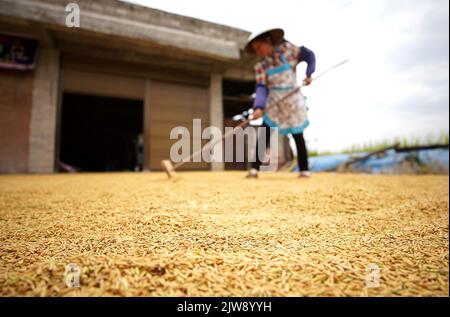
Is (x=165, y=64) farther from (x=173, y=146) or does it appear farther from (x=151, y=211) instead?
(x=151, y=211)

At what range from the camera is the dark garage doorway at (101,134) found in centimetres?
817

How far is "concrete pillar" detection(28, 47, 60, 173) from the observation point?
4.53 metres

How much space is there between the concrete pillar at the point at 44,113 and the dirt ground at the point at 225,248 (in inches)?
158

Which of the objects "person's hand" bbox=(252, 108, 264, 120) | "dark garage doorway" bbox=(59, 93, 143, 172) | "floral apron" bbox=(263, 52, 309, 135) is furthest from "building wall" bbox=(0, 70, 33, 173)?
"floral apron" bbox=(263, 52, 309, 135)

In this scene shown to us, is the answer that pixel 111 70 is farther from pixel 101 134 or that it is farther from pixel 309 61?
pixel 101 134

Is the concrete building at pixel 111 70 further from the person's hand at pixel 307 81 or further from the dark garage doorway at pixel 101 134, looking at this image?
the person's hand at pixel 307 81

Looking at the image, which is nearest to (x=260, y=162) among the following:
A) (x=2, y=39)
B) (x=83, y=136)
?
(x=2, y=39)

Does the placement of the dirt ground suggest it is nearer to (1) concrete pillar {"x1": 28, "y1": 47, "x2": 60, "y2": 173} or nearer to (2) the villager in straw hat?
(2) the villager in straw hat

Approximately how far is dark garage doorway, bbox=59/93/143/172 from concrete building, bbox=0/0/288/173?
99.5 inches

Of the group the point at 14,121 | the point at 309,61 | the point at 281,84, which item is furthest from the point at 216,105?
the point at 14,121

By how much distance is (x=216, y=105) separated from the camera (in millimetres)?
6320

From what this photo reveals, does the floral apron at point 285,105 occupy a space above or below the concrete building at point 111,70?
below

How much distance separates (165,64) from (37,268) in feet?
19.2

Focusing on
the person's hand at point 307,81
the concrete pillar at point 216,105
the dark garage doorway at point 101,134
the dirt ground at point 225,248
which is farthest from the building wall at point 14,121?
the person's hand at point 307,81
